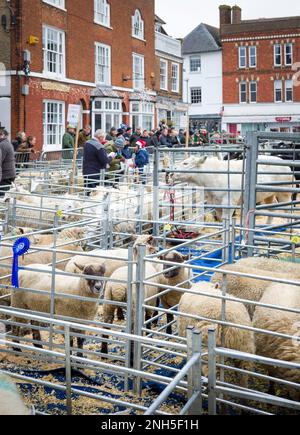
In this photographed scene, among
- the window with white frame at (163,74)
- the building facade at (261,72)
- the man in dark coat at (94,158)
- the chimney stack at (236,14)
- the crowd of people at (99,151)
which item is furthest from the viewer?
the chimney stack at (236,14)

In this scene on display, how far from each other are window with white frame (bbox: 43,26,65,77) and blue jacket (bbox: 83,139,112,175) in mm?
12793

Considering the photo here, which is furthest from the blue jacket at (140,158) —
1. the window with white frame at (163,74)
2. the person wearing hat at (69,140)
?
the window with white frame at (163,74)

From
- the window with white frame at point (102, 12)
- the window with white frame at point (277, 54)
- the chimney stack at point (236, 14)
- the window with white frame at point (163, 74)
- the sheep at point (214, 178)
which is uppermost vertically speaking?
the chimney stack at point (236, 14)

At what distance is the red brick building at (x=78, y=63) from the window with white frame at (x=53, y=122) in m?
0.04

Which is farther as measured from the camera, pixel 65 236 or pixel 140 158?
pixel 140 158

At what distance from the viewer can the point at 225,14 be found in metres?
54.1

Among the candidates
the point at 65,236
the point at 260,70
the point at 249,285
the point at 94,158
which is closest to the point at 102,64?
the point at 94,158

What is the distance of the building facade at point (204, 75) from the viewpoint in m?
55.0

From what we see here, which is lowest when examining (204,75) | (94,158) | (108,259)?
(108,259)

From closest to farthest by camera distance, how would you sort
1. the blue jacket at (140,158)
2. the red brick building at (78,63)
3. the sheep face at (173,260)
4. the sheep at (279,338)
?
the sheep at (279,338) < the sheep face at (173,260) < the blue jacket at (140,158) < the red brick building at (78,63)

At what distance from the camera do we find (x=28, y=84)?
24.2 metres

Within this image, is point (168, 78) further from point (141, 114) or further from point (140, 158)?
point (140, 158)

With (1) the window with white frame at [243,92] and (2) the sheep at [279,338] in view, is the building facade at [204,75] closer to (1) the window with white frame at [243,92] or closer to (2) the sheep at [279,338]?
(1) the window with white frame at [243,92]

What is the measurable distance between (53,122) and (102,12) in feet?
26.0
